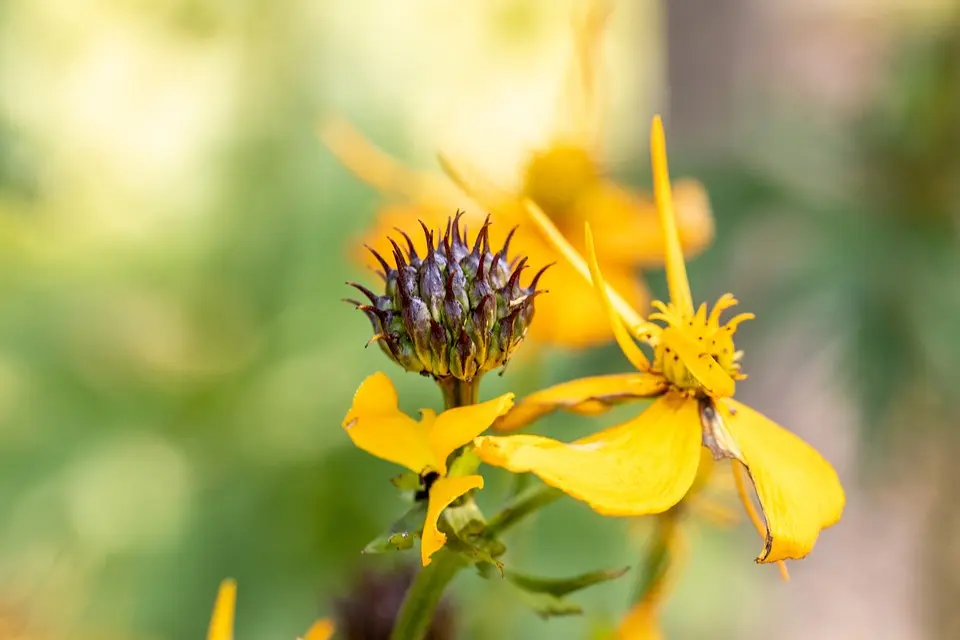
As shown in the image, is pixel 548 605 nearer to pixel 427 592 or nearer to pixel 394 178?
pixel 427 592

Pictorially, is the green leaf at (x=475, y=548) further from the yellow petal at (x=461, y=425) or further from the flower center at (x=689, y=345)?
the flower center at (x=689, y=345)

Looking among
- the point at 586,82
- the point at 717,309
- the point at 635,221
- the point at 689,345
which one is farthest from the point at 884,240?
the point at 689,345

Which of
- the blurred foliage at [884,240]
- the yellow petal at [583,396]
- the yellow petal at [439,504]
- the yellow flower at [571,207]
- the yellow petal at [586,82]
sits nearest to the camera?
the yellow petal at [439,504]

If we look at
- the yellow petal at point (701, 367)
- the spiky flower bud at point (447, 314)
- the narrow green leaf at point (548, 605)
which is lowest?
the narrow green leaf at point (548, 605)

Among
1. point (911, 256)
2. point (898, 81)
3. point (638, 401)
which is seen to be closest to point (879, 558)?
point (911, 256)

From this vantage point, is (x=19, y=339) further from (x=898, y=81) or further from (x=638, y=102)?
(x=638, y=102)

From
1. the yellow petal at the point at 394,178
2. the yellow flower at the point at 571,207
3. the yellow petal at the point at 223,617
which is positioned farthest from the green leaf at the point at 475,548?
the yellow petal at the point at 394,178

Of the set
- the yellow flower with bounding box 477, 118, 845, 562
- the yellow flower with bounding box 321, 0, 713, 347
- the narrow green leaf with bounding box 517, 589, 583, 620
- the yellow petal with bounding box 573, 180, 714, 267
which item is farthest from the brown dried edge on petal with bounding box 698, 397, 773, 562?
the yellow petal with bounding box 573, 180, 714, 267
